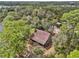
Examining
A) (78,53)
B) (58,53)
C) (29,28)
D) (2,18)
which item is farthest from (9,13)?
(78,53)

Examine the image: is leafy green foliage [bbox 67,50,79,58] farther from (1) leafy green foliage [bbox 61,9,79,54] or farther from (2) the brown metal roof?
(2) the brown metal roof

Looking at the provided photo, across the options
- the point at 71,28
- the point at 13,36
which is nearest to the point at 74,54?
the point at 71,28

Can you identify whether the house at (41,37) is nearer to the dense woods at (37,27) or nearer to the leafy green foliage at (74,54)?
the dense woods at (37,27)

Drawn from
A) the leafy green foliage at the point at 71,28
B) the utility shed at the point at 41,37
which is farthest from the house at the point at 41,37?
the leafy green foliage at the point at 71,28

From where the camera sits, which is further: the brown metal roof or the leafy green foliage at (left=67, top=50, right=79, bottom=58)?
the brown metal roof

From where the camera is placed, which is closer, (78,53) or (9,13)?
(78,53)

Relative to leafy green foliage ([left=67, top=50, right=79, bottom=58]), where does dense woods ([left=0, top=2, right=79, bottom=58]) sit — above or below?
above

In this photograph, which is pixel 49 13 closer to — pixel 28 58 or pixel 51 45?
pixel 51 45

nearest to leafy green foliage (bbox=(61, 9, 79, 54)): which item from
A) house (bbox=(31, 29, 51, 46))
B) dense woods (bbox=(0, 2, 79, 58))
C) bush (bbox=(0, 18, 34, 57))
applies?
dense woods (bbox=(0, 2, 79, 58))
